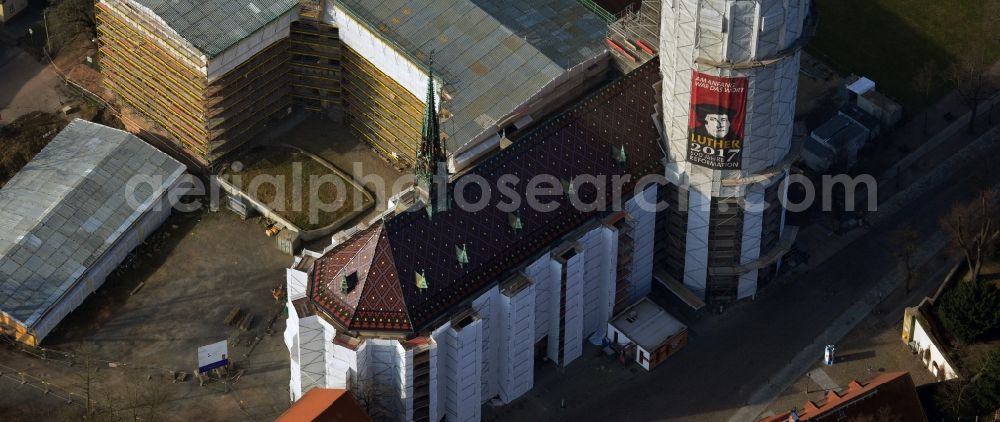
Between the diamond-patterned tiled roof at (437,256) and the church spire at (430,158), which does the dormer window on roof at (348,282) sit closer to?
the diamond-patterned tiled roof at (437,256)

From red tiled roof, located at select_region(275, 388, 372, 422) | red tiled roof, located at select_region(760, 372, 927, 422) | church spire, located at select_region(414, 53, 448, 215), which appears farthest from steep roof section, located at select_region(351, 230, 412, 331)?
red tiled roof, located at select_region(760, 372, 927, 422)

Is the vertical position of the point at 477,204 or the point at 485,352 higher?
the point at 477,204

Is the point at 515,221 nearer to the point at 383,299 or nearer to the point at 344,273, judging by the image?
the point at 383,299

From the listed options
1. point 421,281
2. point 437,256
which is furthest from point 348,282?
point 437,256

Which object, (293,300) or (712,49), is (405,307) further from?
(712,49)

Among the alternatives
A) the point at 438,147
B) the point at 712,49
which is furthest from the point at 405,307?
the point at 712,49

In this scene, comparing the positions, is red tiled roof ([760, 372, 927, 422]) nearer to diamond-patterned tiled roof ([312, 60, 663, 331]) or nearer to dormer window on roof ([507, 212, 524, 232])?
diamond-patterned tiled roof ([312, 60, 663, 331])
